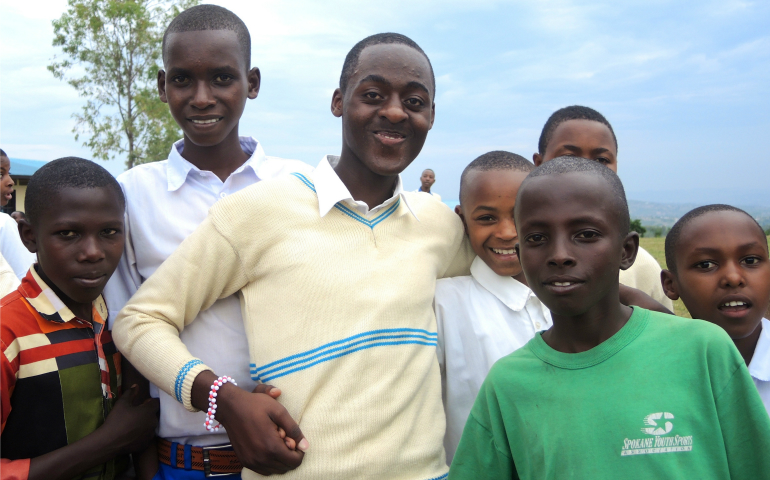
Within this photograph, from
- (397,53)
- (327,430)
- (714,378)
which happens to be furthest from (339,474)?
(397,53)

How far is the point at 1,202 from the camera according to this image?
5.25 meters

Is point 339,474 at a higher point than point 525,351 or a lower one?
lower

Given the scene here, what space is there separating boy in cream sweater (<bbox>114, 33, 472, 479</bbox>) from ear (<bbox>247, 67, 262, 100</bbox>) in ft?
2.32

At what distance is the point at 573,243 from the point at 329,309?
725 mm

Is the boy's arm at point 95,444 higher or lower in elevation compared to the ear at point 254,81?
lower

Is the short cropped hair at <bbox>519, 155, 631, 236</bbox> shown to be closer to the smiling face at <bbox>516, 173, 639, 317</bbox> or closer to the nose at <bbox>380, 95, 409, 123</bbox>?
the smiling face at <bbox>516, 173, 639, 317</bbox>

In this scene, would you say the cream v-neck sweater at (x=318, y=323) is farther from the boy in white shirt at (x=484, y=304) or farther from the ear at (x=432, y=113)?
the ear at (x=432, y=113)

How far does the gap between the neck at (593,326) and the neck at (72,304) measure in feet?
5.18

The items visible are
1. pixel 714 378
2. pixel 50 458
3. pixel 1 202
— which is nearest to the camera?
pixel 714 378

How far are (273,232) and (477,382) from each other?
924 millimetres

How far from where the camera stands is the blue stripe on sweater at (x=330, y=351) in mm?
1735

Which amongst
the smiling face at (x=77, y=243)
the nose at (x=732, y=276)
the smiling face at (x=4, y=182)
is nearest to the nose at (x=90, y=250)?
the smiling face at (x=77, y=243)

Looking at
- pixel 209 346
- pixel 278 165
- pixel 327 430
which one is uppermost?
pixel 278 165

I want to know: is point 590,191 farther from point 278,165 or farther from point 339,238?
point 278,165
